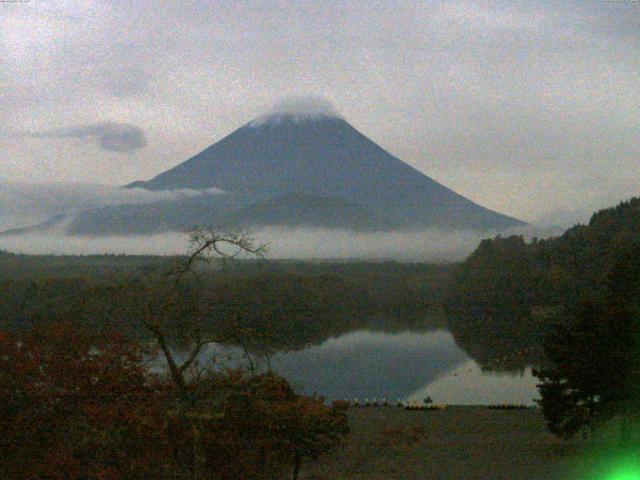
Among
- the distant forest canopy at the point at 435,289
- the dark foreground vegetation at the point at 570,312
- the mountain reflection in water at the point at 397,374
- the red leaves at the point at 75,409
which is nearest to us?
the red leaves at the point at 75,409

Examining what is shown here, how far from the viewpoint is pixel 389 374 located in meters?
23.6

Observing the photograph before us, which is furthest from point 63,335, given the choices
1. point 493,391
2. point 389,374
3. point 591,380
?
point 389,374

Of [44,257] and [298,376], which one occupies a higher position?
[44,257]

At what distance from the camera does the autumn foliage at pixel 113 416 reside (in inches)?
228

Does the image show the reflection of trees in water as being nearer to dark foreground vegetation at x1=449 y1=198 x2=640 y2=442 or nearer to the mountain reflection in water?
dark foreground vegetation at x1=449 y1=198 x2=640 y2=442

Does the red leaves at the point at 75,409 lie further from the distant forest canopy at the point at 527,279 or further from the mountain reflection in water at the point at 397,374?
the distant forest canopy at the point at 527,279

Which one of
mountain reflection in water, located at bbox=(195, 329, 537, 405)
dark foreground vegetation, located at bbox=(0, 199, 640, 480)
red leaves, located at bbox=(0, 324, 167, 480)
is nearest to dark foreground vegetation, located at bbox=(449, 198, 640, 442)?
dark foreground vegetation, located at bbox=(0, 199, 640, 480)

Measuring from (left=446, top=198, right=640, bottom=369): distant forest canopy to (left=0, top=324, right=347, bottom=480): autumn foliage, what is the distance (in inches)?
998

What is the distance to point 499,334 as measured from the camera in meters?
34.8

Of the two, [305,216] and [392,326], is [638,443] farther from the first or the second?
[305,216]

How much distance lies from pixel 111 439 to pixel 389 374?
18.3m

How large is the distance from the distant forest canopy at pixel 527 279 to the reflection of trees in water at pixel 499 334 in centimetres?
4

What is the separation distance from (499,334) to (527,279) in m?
7.78

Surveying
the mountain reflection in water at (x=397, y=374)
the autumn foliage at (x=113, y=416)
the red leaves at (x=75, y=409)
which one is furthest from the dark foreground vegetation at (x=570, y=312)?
the red leaves at (x=75, y=409)
